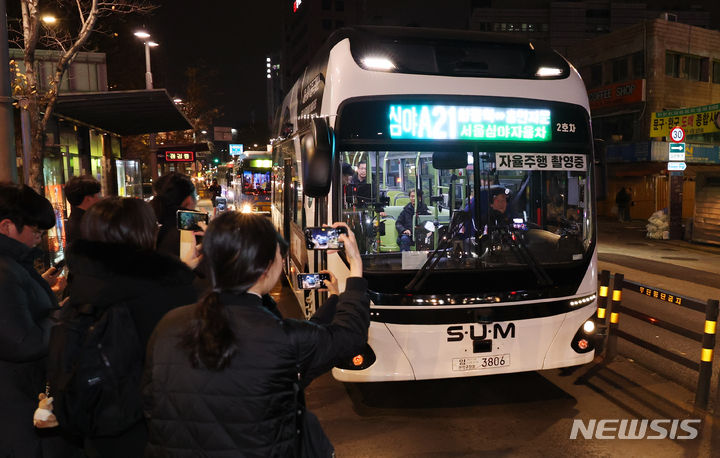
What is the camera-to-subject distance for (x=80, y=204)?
461 cm

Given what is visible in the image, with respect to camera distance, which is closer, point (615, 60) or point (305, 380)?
point (305, 380)

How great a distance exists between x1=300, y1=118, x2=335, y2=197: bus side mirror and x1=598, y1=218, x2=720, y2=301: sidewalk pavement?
29.2 ft

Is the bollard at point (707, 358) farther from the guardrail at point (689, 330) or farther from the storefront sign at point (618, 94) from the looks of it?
the storefront sign at point (618, 94)

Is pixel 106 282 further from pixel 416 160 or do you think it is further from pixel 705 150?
pixel 705 150

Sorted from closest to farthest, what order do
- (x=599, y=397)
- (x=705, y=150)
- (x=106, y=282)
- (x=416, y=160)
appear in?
(x=106, y=282) < (x=416, y=160) < (x=599, y=397) < (x=705, y=150)

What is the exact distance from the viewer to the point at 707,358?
16.7 ft

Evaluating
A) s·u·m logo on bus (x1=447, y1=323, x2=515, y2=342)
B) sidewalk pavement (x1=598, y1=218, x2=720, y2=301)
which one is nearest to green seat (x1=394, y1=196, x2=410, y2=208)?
s·u·m logo on bus (x1=447, y1=323, x2=515, y2=342)

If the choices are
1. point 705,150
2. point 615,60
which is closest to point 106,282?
point 705,150

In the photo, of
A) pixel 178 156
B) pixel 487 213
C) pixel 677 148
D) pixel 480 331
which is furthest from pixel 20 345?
pixel 178 156

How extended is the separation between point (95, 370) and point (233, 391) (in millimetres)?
665

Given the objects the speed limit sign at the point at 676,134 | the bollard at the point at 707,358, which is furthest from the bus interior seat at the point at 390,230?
the speed limit sign at the point at 676,134

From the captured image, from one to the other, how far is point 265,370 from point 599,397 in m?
4.63

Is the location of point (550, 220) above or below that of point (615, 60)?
below

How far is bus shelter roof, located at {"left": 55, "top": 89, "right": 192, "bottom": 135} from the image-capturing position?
35.8ft
